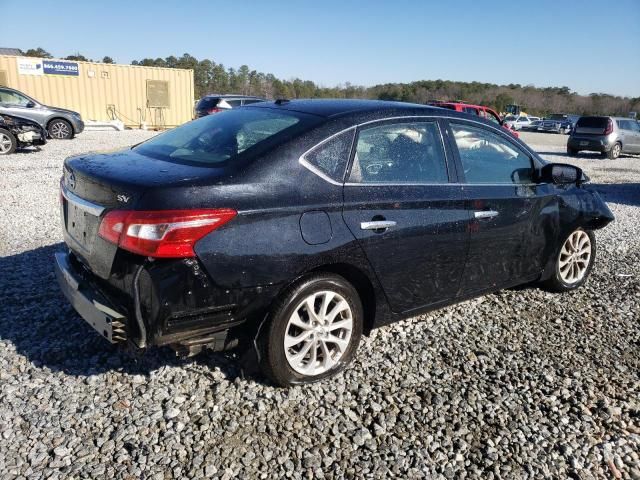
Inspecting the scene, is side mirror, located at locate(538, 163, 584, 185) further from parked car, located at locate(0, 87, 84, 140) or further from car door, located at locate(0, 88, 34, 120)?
car door, located at locate(0, 88, 34, 120)

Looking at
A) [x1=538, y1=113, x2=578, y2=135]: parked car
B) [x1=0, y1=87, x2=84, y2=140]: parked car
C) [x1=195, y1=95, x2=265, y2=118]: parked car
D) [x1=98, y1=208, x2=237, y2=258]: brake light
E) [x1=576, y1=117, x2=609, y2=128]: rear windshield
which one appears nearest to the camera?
[x1=98, y1=208, x2=237, y2=258]: brake light

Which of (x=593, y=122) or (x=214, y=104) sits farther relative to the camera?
(x=593, y=122)

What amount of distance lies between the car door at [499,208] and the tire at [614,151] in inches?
681

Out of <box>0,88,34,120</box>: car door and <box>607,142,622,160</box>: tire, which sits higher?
<box>0,88,34,120</box>: car door

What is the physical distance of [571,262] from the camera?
4.61 meters

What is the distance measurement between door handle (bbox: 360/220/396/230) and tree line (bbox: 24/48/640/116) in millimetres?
45419

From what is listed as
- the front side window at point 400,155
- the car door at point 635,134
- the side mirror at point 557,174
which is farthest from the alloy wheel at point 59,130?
the car door at point 635,134

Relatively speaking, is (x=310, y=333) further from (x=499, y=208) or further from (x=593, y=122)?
(x=593, y=122)

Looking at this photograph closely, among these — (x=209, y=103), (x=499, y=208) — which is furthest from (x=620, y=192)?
(x=209, y=103)

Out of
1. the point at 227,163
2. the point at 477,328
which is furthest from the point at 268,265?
the point at 477,328

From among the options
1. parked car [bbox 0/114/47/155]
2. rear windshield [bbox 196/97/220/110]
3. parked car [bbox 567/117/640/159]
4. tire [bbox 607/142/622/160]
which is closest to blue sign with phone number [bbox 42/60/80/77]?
rear windshield [bbox 196/97/220/110]

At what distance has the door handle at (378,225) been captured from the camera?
2934 millimetres

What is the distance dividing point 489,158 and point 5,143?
12553 mm

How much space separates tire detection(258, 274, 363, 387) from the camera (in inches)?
109
